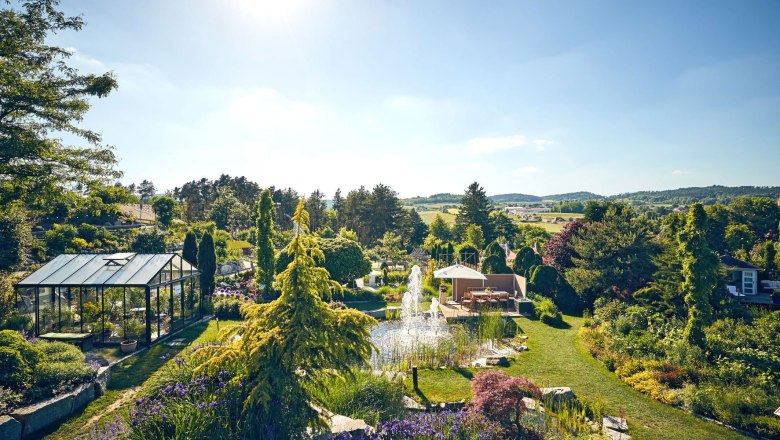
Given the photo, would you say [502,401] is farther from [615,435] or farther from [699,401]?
[699,401]

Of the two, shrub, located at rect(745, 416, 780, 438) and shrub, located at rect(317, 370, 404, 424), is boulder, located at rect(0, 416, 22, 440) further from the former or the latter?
shrub, located at rect(745, 416, 780, 438)

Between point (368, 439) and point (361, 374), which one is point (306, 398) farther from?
point (361, 374)

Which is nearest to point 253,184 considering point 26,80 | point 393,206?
point 393,206

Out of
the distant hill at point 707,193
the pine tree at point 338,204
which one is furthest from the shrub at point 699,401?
the distant hill at point 707,193

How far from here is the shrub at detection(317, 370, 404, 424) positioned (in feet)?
21.5

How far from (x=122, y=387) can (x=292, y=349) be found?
6367mm

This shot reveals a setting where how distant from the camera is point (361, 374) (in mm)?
7656

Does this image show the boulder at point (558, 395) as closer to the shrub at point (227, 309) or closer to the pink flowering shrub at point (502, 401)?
the pink flowering shrub at point (502, 401)

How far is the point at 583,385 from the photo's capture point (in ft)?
28.6

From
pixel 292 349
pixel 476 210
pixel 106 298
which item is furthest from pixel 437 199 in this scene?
pixel 292 349

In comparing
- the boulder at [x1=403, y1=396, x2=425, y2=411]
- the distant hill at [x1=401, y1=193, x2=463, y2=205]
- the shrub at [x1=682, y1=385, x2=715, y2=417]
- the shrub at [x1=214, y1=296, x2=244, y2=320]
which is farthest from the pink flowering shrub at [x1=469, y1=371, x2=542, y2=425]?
the distant hill at [x1=401, y1=193, x2=463, y2=205]

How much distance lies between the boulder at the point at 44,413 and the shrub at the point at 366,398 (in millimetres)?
4984

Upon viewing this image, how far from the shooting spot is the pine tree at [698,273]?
948cm

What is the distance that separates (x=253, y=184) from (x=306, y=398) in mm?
62440
